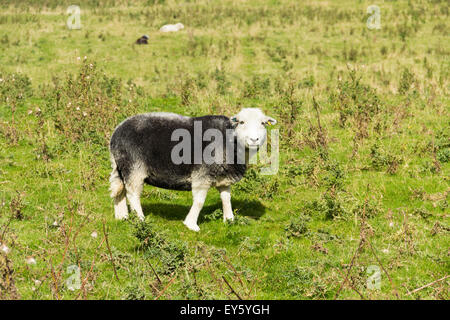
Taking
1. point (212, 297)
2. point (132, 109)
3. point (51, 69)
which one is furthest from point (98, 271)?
point (51, 69)

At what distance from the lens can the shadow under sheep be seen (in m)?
8.79

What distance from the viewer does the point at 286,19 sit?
2880 centimetres

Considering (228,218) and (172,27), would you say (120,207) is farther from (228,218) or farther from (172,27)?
(172,27)

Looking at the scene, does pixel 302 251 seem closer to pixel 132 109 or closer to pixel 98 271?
pixel 98 271

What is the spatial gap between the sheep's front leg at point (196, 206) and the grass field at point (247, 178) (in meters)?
0.17

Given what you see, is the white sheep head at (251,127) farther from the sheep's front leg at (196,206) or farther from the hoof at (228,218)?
the hoof at (228,218)

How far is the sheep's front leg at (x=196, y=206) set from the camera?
7953mm

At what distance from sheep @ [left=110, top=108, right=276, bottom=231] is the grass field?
2.42 feet

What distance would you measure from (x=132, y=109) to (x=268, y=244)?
681 cm

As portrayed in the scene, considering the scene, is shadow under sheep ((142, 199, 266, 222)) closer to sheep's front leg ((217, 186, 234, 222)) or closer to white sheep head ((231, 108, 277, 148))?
sheep's front leg ((217, 186, 234, 222))

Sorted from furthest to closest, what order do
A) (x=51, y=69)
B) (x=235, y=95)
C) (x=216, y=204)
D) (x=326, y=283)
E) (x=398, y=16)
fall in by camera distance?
(x=398, y=16), (x=51, y=69), (x=235, y=95), (x=216, y=204), (x=326, y=283)

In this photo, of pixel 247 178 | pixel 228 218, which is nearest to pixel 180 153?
pixel 228 218

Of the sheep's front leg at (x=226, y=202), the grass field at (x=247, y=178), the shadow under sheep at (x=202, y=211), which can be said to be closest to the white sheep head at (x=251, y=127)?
the sheep's front leg at (x=226, y=202)

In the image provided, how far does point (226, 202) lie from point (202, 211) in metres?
0.89
